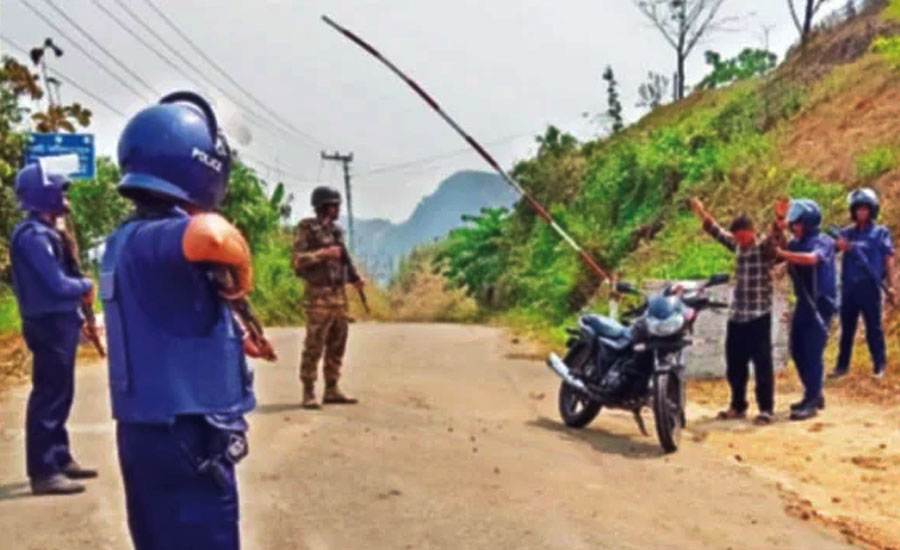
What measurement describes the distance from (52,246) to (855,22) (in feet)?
102

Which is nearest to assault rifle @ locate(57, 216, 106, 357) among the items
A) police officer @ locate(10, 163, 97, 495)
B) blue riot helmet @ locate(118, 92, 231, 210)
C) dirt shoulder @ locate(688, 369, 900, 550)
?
police officer @ locate(10, 163, 97, 495)

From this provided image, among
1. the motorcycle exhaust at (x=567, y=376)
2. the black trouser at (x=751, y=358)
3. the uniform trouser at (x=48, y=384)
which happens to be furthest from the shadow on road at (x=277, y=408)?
the black trouser at (x=751, y=358)

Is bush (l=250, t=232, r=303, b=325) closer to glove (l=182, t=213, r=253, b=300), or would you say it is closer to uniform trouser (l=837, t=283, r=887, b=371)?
uniform trouser (l=837, t=283, r=887, b=371)

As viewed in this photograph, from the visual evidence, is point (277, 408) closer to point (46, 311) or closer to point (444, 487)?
point (444, 487)

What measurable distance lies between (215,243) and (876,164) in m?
17.6

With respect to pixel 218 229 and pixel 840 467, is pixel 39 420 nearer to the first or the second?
pixel 218 229

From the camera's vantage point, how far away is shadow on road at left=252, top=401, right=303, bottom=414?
1087 cm

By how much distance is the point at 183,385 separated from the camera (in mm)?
4270

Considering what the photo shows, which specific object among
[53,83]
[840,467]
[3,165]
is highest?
[53,83]

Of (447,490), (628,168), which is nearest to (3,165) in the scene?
(447,490)

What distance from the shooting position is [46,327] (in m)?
7.71

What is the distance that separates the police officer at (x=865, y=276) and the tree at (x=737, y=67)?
33056 mm

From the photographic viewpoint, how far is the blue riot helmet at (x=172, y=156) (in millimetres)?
4402

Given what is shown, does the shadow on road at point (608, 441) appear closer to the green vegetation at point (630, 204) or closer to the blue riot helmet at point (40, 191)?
the blue riot helmet at point (40, 191)
